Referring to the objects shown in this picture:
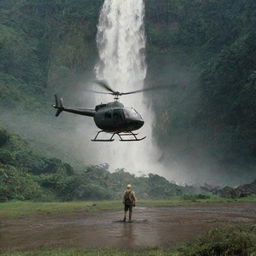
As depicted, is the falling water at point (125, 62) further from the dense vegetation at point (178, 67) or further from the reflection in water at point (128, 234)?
the reflection in water at point (128, 234)

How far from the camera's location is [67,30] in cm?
7350

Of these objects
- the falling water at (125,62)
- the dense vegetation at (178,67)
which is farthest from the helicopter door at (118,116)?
the falling water at (125,62)

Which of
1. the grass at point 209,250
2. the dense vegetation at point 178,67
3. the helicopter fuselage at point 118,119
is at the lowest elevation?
the grass at point 209,250

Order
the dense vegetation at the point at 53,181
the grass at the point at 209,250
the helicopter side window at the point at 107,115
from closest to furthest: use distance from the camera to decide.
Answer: the grass at the point at 209,250 < the helicopter side window at the point at 107,115 < the dense vegetation at the point at 53,181

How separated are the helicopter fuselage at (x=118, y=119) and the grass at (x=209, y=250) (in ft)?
25.2

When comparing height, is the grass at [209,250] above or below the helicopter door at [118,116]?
below

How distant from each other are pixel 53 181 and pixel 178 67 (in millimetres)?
35791

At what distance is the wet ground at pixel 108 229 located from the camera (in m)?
12.7

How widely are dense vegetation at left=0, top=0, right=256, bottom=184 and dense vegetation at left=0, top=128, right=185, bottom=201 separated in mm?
12822

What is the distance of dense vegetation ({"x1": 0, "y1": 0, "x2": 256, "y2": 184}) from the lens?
50719 millimetres

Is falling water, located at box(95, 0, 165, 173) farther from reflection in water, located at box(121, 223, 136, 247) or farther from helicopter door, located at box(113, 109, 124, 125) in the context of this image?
reflection in water, located at box(121, 223, 136, 247)

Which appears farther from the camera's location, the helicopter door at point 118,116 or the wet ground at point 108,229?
the helicopter door at point 118,116

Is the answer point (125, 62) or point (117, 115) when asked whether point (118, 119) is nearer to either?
point (117, 115)

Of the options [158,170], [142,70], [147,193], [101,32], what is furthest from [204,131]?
[101,32]
